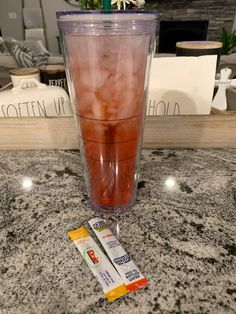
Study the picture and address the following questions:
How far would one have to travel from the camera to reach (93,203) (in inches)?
17.7

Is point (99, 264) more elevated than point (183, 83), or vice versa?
point (183, 83)

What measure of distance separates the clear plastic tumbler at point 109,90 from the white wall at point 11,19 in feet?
19.5

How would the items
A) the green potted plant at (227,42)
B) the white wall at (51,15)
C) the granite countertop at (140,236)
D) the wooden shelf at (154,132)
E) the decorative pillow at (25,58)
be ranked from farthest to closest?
1. the white wall at (51,15)
2. the green potted plant at (227,42)
3. the decorative pillow at (25,58)
4. the wooden shelf at (154,132)
5. the granite countertop at (140,236)

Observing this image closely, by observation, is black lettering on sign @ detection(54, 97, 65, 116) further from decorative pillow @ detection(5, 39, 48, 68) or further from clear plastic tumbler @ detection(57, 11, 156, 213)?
decorative pillow @ detection(5, 39, 48, 68)

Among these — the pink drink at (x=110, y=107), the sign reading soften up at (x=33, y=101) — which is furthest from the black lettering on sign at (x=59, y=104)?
the pink drink at (x=110, y=107)

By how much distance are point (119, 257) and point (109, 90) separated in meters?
0.23

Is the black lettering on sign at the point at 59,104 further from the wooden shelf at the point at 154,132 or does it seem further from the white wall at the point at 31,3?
the white wall at the point at 31,3

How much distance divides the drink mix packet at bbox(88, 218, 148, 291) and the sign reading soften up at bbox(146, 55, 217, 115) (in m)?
0.33

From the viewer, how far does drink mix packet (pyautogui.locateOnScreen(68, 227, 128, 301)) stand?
312 mm

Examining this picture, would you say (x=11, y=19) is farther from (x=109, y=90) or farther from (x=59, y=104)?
(x=109, y=90)

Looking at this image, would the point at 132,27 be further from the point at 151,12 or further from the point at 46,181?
the point at 46,181

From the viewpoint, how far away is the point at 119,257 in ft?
1.15

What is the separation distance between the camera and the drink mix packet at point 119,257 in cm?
32

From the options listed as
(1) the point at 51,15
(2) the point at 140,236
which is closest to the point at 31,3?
(1) the point at 51,15
